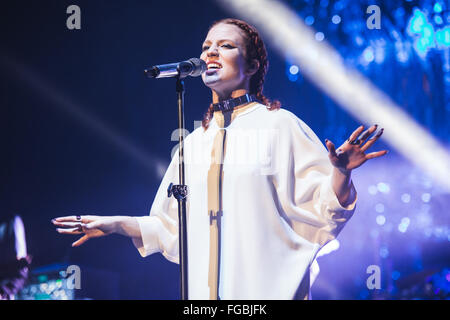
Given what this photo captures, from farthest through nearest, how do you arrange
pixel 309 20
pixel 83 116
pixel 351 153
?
1. pixel 83 116
2. pixel 309 20
3. pixel 351 153

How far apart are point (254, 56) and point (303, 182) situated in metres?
0.74

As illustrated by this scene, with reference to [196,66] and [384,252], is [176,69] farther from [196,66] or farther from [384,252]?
[384,252]

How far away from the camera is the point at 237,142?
9.27 ft

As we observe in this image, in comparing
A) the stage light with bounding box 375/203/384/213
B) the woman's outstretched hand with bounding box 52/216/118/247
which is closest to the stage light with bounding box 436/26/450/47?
the stage light with bounding box 375/203/384/213

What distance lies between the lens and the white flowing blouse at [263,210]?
262 centimetres

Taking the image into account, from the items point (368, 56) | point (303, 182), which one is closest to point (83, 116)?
point (303, 182)

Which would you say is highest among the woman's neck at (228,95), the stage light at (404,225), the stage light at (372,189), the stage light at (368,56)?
the stage light at (368,56)

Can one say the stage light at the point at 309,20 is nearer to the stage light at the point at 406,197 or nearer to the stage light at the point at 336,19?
the stage light at the point at 336,19

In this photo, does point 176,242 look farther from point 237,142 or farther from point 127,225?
point 237,142

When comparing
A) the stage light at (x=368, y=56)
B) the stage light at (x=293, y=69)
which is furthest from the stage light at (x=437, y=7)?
the stage light at (x=293, y=69)

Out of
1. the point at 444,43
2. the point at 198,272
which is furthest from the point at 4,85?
the point at 444,43

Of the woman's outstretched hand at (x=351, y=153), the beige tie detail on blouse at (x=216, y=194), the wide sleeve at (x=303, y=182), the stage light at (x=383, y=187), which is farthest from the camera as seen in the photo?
the stage light at (x=383, y=187)

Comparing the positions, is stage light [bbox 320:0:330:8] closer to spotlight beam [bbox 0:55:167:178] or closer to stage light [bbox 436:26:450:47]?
stage light [bbox 436:26:450:47]

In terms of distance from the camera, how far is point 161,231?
2.88 m
